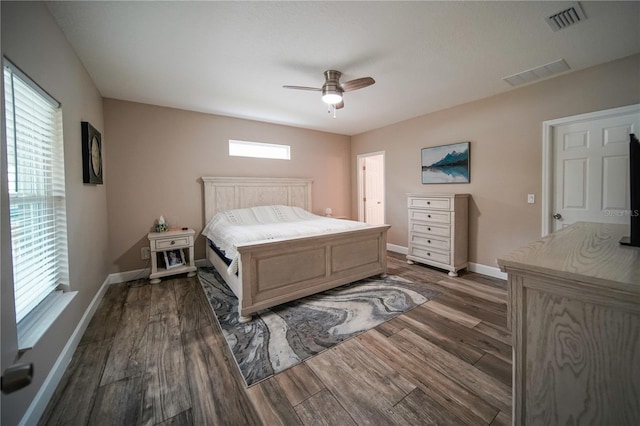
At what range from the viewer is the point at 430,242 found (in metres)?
3.73

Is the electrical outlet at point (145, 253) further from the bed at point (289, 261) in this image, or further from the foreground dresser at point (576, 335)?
the foreground dresser at point (576, 335)

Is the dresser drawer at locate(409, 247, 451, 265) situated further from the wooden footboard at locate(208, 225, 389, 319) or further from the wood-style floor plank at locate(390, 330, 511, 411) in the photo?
the wood-style floor plank at locate(390, 330, 511, 411)

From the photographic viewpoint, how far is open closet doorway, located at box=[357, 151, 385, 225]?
563 cm

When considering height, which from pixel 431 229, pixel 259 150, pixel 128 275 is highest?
pixel 259 150

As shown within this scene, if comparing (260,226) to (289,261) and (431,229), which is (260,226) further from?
(431,229)

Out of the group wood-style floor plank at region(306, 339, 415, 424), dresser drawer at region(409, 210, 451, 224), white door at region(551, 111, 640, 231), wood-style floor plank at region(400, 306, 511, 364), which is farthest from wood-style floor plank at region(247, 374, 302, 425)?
white door at region(551, 111, 640, 231)

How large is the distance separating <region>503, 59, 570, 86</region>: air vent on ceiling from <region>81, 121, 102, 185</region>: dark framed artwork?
4.43 meters

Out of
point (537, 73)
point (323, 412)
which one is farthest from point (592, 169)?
point (323, 412)

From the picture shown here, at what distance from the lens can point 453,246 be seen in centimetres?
345

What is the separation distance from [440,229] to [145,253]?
425 cm

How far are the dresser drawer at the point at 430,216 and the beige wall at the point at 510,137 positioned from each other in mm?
491

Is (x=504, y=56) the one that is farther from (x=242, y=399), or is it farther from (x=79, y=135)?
(x=79, y=135)

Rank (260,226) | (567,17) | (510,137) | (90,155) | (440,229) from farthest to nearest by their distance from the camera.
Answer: (440,229) → (260,226) → (510,137) → (90,155) → (567,17)

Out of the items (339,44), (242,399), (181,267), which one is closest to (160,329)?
(242,399)
